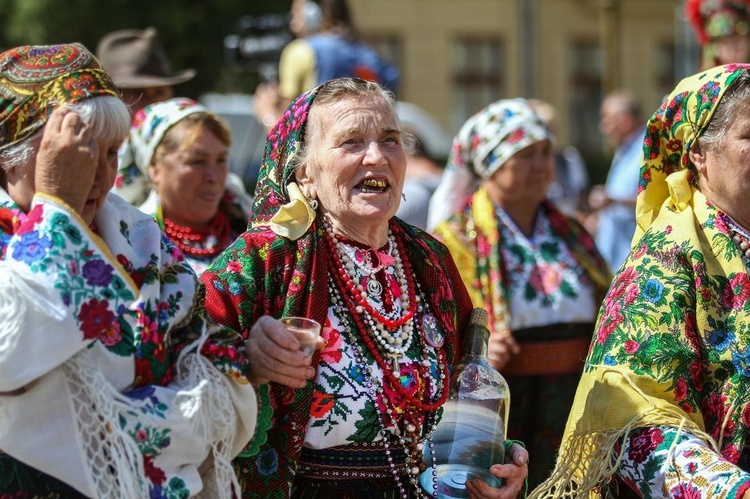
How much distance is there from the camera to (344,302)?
3453mm

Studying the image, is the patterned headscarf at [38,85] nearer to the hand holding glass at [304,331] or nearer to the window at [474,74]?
the hand holding glass at [304,331]

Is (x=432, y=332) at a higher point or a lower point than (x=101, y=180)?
lower

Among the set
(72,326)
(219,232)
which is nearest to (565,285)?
(219,232)

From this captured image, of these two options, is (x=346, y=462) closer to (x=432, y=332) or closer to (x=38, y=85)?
(x=432, y=332)

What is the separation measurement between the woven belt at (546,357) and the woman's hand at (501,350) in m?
0.08

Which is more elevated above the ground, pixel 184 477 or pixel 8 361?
pixel 8 361

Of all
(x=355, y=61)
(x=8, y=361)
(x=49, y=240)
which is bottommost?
(x=355, y=61)

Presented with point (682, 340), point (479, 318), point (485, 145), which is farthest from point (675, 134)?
point (485, 145)

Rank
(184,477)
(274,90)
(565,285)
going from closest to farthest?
(184,477), (565,285), (274,90)

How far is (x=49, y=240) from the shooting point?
2.59m

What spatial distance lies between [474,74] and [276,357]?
71.2ft

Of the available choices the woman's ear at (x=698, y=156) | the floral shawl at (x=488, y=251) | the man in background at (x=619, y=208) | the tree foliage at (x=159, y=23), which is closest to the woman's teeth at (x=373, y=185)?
the woman's ear at (x=698, y=156)

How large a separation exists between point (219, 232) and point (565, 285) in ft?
5.34

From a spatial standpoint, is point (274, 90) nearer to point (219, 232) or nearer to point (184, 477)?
point (219, 232)
